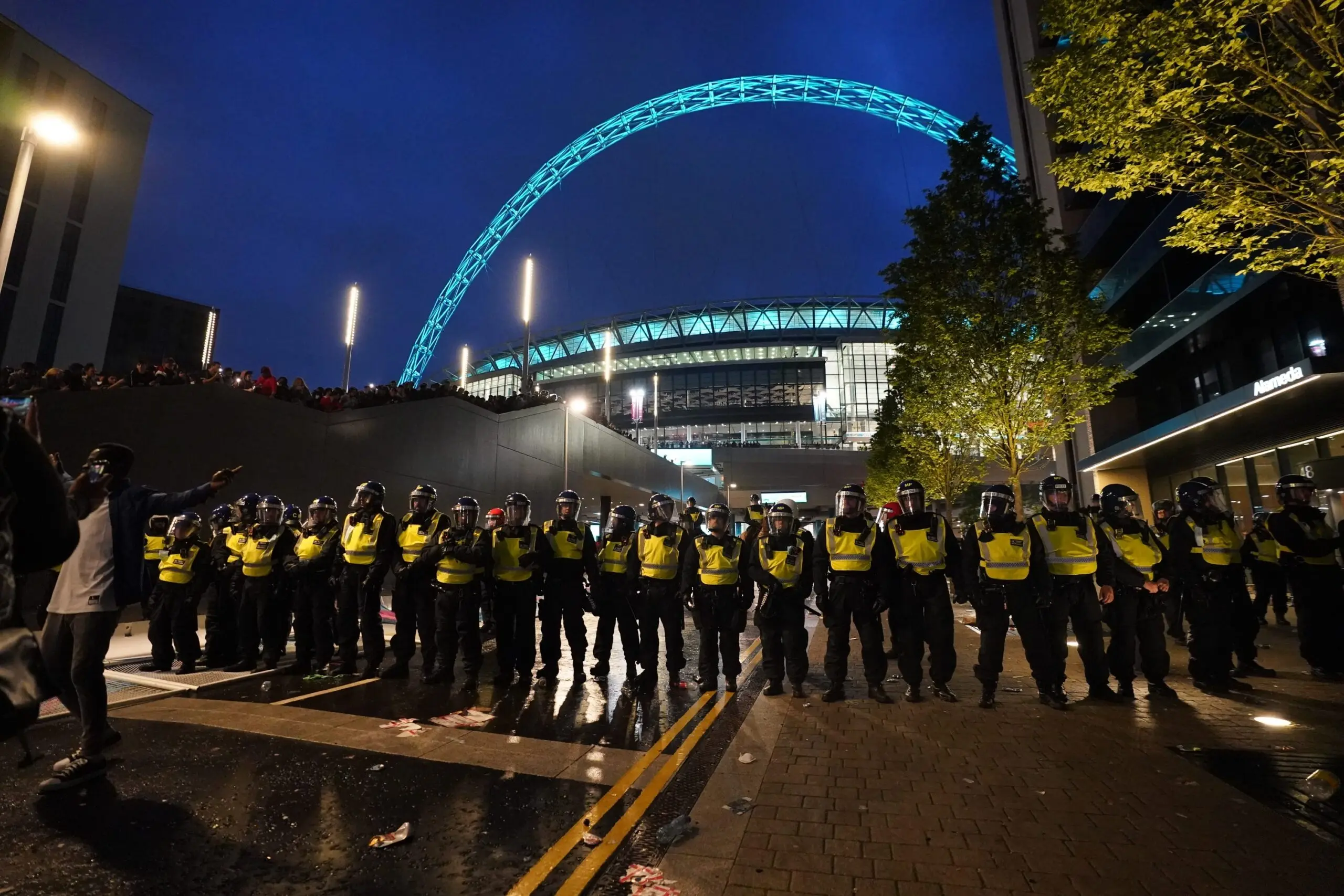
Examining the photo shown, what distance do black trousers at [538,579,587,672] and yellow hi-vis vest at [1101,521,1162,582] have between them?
19.9 ft

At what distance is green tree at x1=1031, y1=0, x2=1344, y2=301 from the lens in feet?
20.9

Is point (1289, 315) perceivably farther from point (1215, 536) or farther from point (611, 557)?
point (611, 557)

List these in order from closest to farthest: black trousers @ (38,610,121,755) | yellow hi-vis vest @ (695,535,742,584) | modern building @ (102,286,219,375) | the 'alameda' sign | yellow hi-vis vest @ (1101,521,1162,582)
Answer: black trousers @ (38,610,121,755) → yellow hi-vis vest @ (1101,521,1162,582) → yellow hi-vis vest @ (695,535,742,584) → the 'alameda' sign → modern building @ (102,286,219,375)

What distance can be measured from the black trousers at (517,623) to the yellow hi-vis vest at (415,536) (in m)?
1.01

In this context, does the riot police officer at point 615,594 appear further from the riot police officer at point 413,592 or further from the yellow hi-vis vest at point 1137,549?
the yellow hi-vis vest at point 1137,549

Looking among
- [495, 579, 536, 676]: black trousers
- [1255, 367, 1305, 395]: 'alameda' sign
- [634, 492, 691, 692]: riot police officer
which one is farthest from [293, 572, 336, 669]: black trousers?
[1255, 367, 1305, 395]: 'alameda' sign

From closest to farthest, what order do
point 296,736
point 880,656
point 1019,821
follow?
point 1019,821, point 296,736, point 880,656

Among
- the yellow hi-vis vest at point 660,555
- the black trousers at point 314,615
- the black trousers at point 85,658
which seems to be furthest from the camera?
the black trousers at point 314,615

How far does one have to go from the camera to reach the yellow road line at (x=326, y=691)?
21.4ft

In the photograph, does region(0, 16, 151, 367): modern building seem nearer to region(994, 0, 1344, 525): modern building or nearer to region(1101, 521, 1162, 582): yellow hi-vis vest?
region(1101, 521, 1162, 582): yellow hi-vis vest

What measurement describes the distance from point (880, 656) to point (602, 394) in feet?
248

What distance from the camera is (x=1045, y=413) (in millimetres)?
13258

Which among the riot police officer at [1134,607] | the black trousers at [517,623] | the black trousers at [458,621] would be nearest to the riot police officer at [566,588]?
the black trousers at [517,623]

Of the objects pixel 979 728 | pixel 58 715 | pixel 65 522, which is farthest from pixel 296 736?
pixel 979 728
